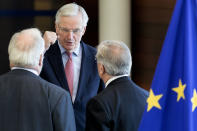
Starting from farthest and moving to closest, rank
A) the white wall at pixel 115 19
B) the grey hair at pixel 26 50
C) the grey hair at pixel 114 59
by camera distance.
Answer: the white wall at pixel 115 19 < the grey hair at pixel 114 59 < the grey hair at pixel 26 50

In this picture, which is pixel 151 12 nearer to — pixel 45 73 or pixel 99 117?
pixel 45 73

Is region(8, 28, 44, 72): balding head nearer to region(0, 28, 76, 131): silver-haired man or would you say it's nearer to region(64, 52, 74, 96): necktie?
region(0, 28, 76, 131): silver-haired man

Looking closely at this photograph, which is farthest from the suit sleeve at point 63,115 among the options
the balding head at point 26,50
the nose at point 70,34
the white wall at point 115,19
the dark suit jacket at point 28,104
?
the white wall at point 115,19

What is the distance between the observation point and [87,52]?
3.49m

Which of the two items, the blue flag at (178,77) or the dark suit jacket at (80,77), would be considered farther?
the dark suit jacket at (80,77)

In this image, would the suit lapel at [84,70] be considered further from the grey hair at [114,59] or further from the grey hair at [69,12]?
the grey hair at [114,59]

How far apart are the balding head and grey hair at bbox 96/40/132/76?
35 centimetres

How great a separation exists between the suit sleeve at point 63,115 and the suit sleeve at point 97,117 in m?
0.10

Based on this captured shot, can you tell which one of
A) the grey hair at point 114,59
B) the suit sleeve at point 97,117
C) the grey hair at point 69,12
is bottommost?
the suit sleeve at point 97,117

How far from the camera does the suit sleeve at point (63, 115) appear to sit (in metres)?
2.69

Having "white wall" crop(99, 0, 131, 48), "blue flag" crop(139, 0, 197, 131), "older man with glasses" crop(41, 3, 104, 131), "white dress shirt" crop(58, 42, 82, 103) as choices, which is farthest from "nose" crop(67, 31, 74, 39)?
"white wall" crop(99, 0, 131, 48)

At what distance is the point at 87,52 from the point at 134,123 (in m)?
0.83

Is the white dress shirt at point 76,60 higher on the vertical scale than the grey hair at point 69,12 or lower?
lower

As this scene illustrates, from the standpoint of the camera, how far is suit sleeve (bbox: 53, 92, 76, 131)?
2691 mm
